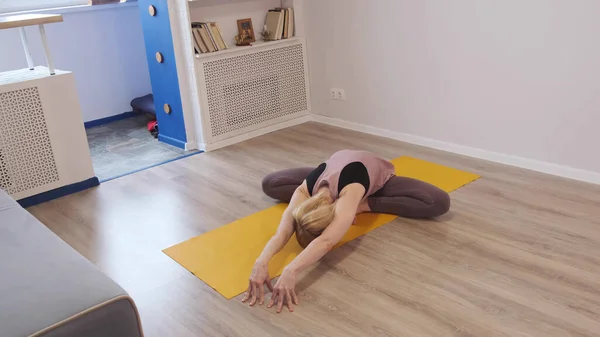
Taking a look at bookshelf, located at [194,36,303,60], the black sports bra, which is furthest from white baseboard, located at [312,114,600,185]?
the black sports bra

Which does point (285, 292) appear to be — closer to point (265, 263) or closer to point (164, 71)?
point (265, 263)

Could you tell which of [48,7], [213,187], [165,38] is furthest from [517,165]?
[48,7]

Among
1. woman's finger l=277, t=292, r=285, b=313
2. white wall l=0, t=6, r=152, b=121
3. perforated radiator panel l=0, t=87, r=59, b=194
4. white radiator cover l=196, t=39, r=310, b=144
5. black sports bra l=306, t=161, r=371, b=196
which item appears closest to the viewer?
woman's finger l=277, t=292, r=285, b=313

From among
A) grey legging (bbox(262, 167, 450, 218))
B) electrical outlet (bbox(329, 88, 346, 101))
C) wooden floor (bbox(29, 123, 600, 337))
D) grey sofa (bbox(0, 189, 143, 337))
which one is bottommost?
wooden floor (bbox(29, 123, 600, 337))

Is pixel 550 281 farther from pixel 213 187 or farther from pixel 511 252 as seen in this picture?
pixel 213 187

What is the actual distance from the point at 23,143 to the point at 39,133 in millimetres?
112

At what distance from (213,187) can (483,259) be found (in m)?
1.79

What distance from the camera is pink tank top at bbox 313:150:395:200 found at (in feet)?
8.84

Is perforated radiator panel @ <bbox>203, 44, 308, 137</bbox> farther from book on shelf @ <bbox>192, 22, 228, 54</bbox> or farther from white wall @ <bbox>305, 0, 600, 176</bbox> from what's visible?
white wall @ <bbox>305, 0, 600, 176</bbox>

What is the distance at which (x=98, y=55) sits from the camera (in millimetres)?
5266

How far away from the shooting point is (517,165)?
11.5 feet

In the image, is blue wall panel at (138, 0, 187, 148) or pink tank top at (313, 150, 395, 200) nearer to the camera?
pink tank top at (313, 150, 395, 200)

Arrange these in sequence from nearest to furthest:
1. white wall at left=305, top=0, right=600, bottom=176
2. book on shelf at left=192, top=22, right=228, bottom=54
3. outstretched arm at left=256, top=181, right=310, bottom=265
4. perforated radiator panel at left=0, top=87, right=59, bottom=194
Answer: outstretched arm at left=256, top=181, right=310, bottom=265 < white wall at left=305, top=0, right=600, bottom=176 < perforated radiator panel at left=0, top=87, right=59, bottom=194 < book on shelf at left=192, top=22, right=228, bottom=54

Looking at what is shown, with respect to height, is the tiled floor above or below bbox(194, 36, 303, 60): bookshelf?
below
